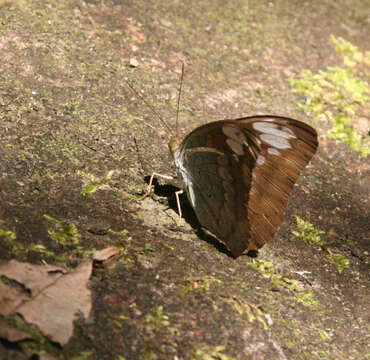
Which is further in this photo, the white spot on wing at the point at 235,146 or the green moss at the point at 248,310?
the white spot on wing at the point at 235,146

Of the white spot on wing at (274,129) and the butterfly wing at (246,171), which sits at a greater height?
the white spot on wing at (274,129)

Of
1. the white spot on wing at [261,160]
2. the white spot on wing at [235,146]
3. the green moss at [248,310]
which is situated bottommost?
the green moss at [248,310]

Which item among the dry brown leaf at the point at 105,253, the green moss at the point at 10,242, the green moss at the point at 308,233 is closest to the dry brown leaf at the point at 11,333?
the green moss at the point at 10,242

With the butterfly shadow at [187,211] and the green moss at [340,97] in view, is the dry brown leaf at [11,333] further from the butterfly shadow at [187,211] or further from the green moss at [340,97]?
the green moss at [340,97]

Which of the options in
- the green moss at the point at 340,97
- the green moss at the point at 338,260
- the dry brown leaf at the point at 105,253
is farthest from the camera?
the green moss at the point at 340,97

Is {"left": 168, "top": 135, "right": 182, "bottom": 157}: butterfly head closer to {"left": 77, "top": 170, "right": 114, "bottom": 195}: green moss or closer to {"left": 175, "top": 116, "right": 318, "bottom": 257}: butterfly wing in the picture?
{"left": 175, "top": 116, "right": 318, "bottom": 257}: butterfly wing

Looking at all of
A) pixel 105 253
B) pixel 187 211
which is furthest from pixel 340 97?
pixel 105 253

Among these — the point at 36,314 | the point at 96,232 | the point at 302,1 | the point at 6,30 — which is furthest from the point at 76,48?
the point at 302,1
